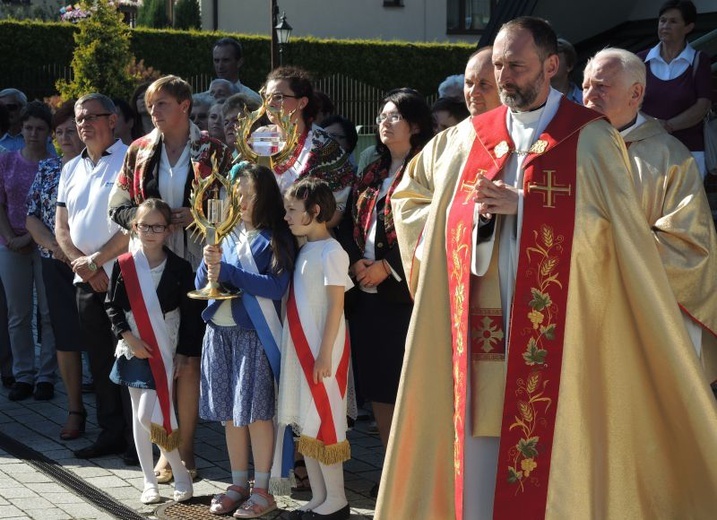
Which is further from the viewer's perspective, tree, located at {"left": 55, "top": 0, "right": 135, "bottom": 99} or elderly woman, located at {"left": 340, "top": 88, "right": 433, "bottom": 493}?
tree, located at {"left": 55, "top": 0, "right": 135, "bottom": 99}

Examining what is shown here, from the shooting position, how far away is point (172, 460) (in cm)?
602

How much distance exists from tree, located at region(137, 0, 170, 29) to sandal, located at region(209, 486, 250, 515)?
29213mm

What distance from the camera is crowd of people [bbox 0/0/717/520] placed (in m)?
4.40

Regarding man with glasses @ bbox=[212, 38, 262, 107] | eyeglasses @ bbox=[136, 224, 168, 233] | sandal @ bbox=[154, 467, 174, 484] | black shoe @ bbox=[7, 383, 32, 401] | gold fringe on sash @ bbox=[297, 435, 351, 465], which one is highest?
man with glasses @ bbox=[212, 38, 262, 107]

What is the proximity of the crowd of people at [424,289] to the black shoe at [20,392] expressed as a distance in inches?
0.8

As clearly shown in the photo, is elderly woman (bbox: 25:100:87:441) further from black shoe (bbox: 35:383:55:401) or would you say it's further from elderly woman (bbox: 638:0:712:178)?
elderly woman (bbox: 638:0:712:178)

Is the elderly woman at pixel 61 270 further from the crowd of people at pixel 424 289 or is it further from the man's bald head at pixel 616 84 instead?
the man's bald head at pixel 616 84

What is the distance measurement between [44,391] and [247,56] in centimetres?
2195

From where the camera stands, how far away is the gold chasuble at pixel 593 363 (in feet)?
14.2

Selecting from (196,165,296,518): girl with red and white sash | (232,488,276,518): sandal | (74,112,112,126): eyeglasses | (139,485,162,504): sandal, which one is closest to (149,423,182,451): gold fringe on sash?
(139,485,162,504): sandal

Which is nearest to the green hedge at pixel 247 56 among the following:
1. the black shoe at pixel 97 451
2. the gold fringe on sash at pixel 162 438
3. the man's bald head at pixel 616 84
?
the black shoe at pixel 97 451

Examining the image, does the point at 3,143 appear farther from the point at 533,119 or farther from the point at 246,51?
the point at 246,51

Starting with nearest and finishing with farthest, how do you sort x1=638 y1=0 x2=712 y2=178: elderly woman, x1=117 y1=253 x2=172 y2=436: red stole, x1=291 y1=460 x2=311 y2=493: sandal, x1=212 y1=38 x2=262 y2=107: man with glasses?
1. x1=117 y1=253 x2=172 y2=436: red stole
2. x1=291 y1=460 x2=311 y2=493: sandal
3. x1=638 y1=0 x2=712 y2=178: elderly woman
4. x1=212 y1=38 x2=262 y2=107: man with glasses

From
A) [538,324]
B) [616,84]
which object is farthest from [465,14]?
[538,324]
